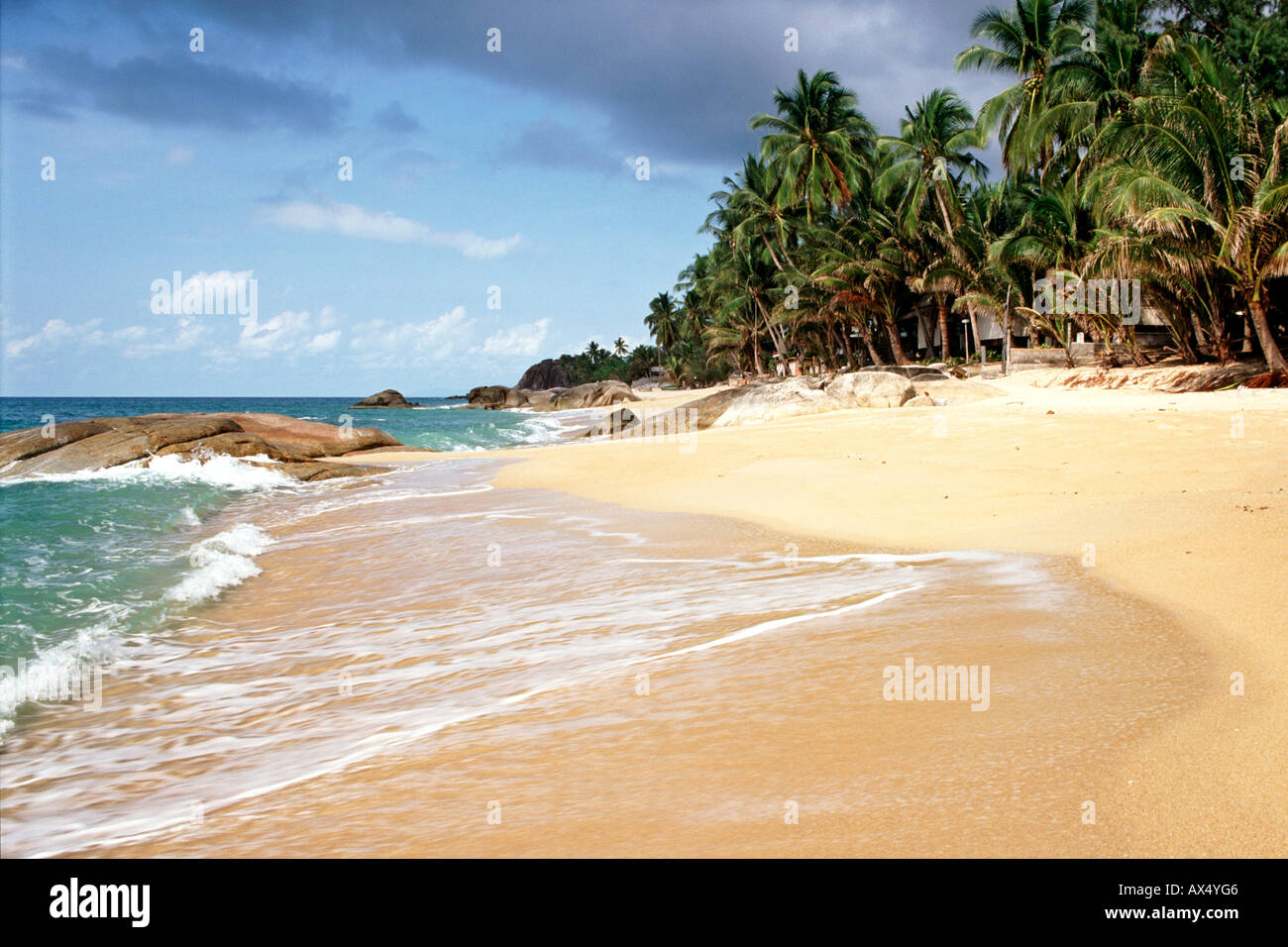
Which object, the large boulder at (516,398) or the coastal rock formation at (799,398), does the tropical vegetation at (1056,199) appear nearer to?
the coastal rock formation at (799,398)

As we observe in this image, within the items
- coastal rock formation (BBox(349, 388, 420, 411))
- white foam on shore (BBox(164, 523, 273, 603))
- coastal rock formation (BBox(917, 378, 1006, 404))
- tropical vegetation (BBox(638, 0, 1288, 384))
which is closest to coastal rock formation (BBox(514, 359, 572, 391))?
coastal rock formation (BBox(349, 388, 420, 411))

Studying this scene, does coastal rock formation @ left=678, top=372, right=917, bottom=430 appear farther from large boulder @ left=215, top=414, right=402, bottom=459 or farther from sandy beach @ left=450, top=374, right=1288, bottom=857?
large boulder @ left=215, top=414, right=402, bottom=459

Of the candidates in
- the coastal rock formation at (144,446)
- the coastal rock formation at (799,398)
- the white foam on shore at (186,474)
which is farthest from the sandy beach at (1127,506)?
the coastal rock formation at (144,446)

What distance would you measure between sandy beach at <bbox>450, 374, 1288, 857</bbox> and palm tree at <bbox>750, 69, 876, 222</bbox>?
24.9 metres

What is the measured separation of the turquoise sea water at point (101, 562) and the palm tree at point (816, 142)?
104 feet

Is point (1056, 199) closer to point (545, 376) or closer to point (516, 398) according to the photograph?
point (516, 398)

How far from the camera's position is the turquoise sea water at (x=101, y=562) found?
5309 mm

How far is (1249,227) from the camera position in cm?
1633

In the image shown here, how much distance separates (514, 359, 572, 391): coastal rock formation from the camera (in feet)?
506
